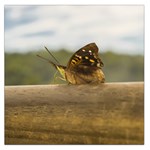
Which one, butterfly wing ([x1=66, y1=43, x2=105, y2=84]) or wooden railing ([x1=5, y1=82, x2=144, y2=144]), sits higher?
butterfly wing ([x1=66, y1=43, x2=105, y2=84])

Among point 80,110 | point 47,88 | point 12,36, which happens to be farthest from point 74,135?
point 12,36

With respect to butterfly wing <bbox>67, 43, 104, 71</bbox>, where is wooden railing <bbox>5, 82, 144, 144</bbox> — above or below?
below

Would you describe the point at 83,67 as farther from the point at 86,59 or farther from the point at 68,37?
the point at 68,37

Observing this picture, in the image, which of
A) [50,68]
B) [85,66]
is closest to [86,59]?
[85,66]
